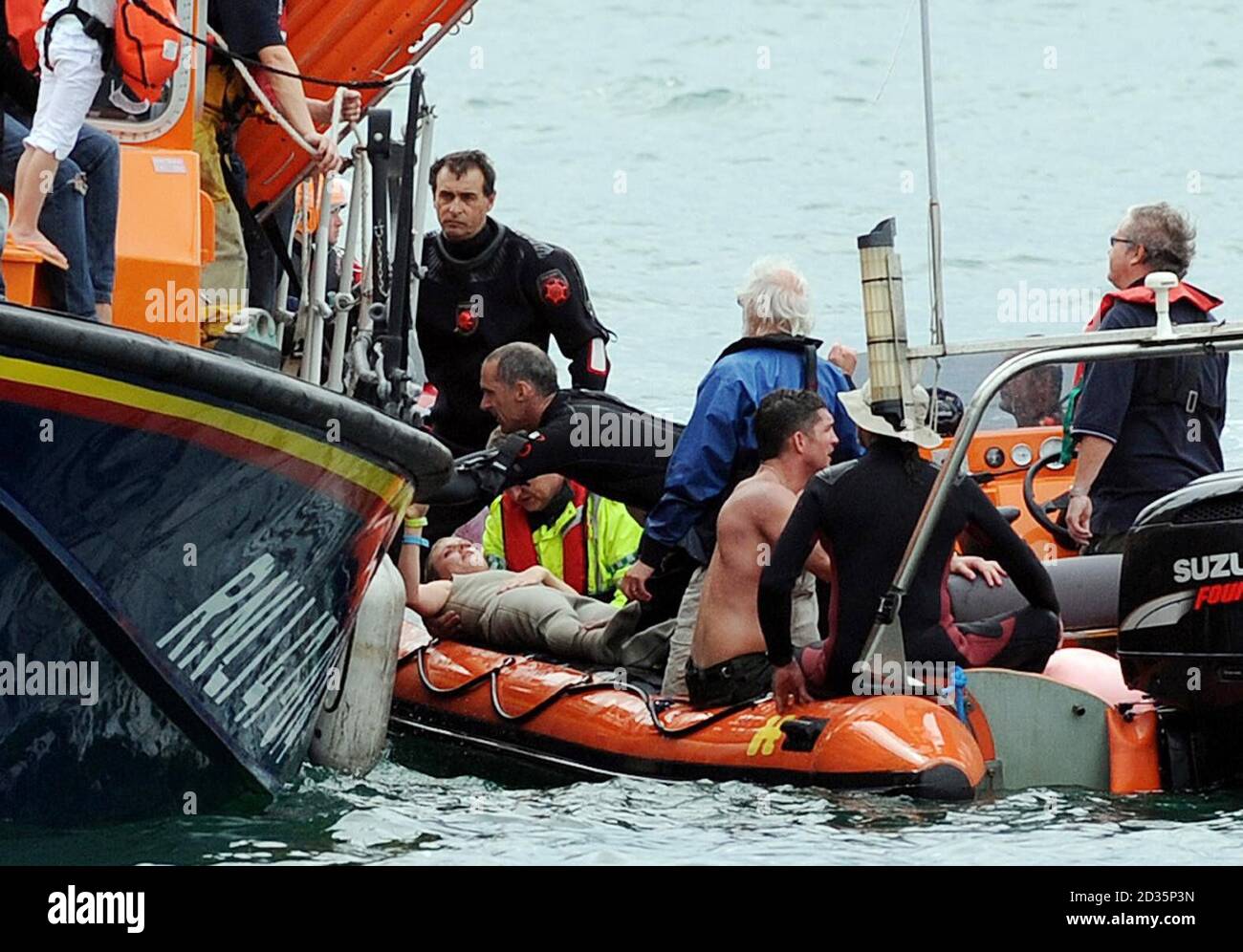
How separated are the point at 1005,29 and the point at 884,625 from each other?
29.2 m

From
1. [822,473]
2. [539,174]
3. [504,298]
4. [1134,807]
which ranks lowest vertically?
[1134,807]

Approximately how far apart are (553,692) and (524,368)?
1.09m

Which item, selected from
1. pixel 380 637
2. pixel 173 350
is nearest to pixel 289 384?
pixel 173 350

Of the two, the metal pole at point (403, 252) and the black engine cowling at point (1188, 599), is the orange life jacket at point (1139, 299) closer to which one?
the black engine cowling at point (1188, 599)

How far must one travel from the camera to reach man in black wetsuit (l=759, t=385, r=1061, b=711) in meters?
5.96

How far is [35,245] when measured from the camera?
17.5 feet

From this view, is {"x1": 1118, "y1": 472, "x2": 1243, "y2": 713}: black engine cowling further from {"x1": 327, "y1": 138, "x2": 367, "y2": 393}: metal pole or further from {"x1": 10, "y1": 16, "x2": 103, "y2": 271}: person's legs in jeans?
{"x1": 10, "y1": 16, "x2": 103, "y2": 271}: person's legs in jeans

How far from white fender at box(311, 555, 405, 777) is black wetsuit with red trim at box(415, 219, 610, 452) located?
199 centimetres

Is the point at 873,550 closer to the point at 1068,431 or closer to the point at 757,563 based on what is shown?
the point at 757,563

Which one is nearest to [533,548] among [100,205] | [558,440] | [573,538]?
[573,538]

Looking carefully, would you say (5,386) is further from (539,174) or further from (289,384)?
(539,174)

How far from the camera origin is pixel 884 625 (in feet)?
19.2

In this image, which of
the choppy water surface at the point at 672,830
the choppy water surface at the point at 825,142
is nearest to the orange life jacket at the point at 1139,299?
the choppy water surface at the point at 672,830

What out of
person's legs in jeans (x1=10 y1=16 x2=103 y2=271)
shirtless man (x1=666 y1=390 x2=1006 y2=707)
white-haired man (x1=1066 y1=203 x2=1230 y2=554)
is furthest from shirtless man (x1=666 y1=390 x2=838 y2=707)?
person's legs in jeans (x1=10 y1=16 x2=103 y2=271)
